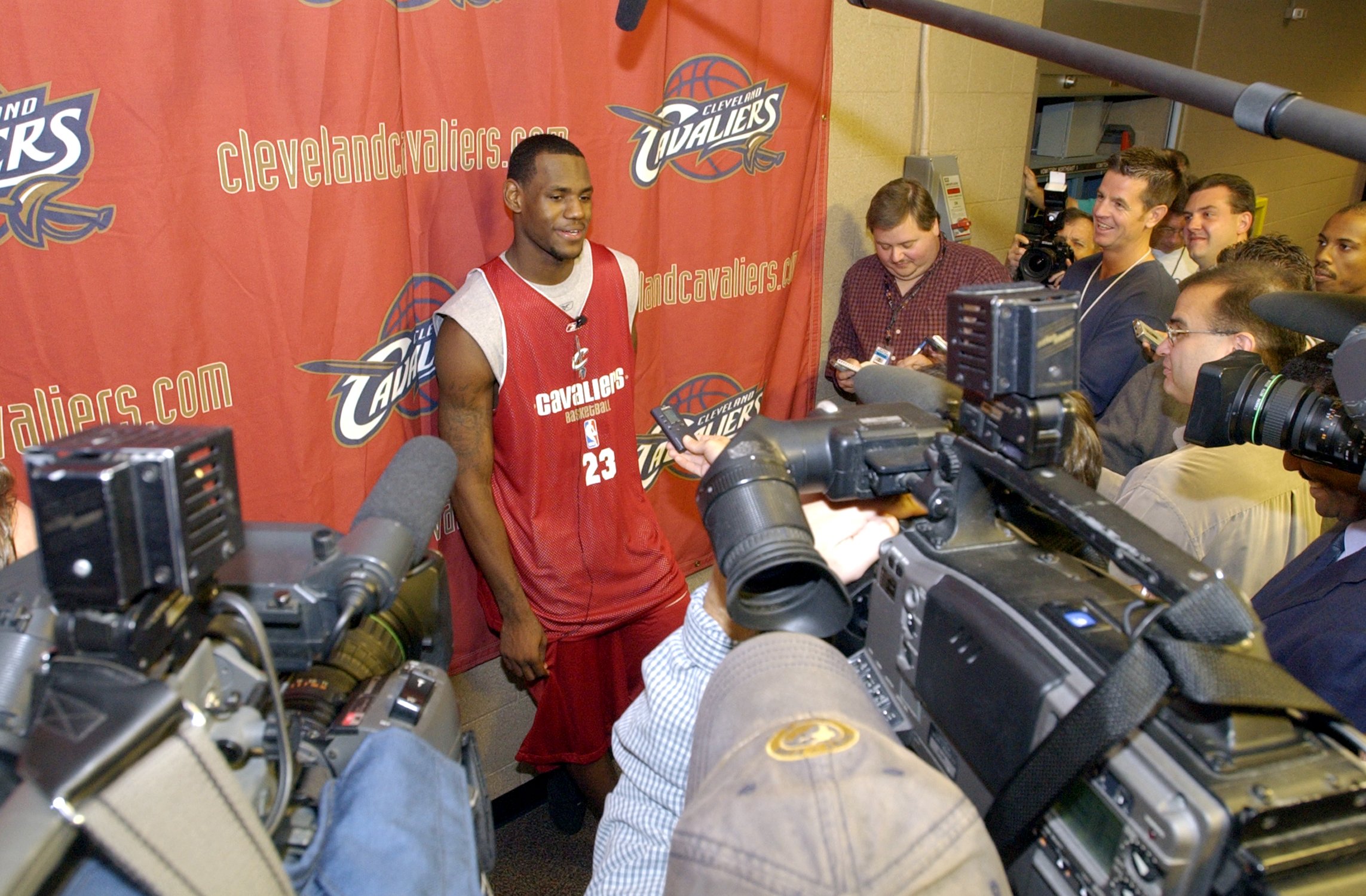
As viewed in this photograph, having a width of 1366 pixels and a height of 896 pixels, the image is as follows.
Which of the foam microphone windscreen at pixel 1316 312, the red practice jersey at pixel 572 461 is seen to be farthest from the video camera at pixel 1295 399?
the red practice jersey at pixel 572 461

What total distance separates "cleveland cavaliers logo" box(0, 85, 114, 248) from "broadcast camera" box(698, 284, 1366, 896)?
46.0 inches

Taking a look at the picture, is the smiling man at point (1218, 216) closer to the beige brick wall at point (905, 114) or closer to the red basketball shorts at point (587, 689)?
the beige brick wall at point (905, 114)

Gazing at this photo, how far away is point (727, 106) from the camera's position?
2.22m

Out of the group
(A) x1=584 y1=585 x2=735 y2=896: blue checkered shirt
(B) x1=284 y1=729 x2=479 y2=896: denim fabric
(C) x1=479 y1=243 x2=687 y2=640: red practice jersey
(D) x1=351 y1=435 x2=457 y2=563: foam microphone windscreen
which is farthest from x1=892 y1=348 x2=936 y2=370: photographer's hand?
(B) x1=284 y1=729 x2=479 y2=896: denim fabric

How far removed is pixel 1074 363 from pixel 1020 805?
0.33 metres

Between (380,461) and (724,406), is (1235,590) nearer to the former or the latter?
(380,461)

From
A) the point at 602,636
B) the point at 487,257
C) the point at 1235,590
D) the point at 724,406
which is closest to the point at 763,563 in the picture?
the point at 1235,590

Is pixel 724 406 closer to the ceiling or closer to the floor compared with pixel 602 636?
closer to the ceiling

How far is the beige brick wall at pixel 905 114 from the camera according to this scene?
2623mm

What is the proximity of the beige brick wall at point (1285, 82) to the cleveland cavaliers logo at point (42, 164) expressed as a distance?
4609 millimetres

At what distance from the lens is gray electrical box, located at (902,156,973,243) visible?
280 cm

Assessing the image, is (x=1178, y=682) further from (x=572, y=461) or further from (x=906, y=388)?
(x=572, y=461)

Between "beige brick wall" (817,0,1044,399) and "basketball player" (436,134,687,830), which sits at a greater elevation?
"beige brick wall" (817,0,1044,399)

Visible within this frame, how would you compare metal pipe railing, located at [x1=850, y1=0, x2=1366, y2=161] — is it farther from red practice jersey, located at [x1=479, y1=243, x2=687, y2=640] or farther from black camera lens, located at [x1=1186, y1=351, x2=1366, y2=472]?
red practice jersey, located at [x1=479, y1=243, x2=687, y2=640]
